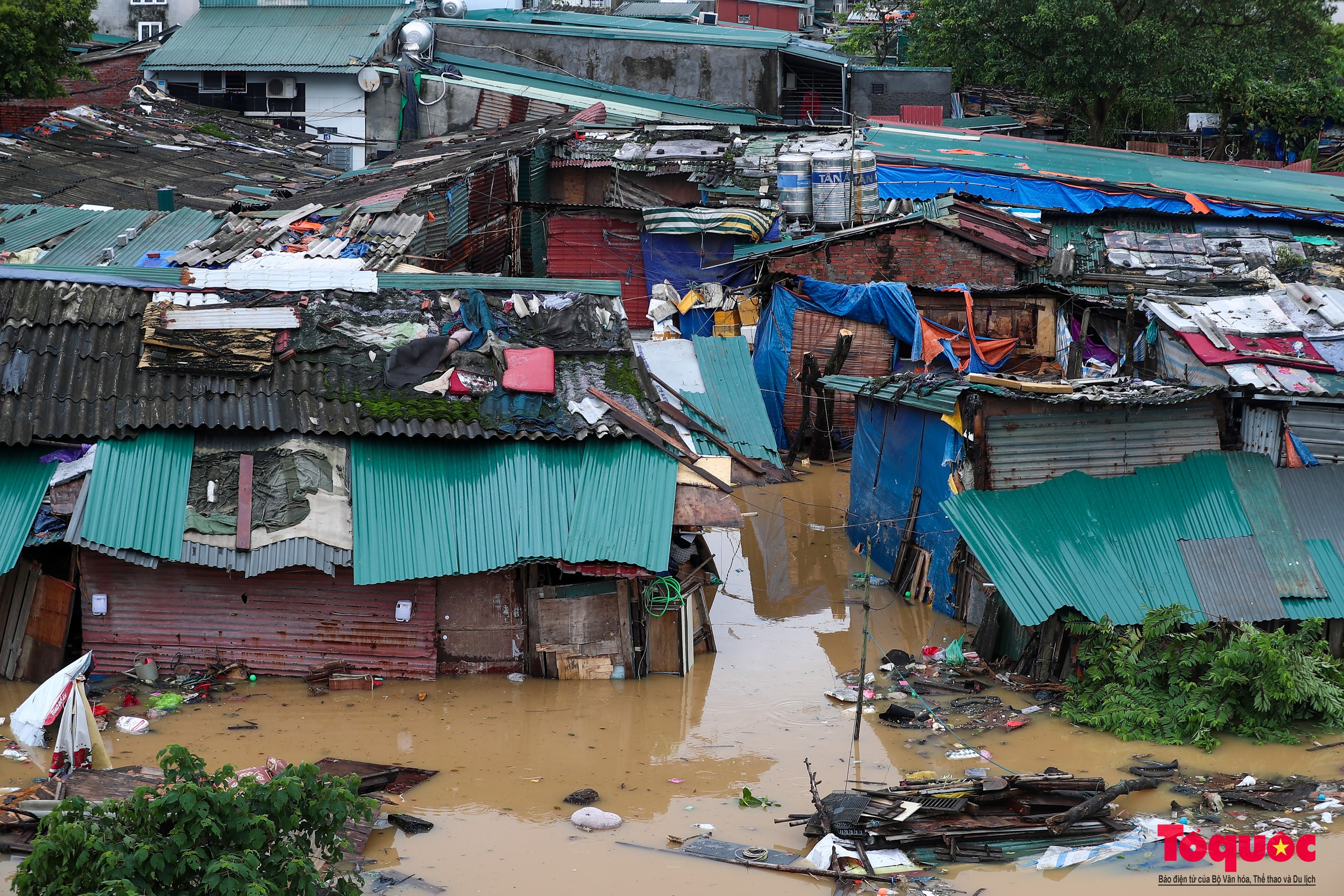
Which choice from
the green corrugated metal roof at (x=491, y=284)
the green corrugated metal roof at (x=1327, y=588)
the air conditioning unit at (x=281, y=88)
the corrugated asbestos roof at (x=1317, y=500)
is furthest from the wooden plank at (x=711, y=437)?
the air conditioning unit at (x=281, y=88)

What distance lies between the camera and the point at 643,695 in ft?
36.1

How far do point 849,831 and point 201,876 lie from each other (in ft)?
14.2

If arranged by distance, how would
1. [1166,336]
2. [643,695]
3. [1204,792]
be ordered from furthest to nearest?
1. [1166,336]
2. [643,695]
3. [1204,792]

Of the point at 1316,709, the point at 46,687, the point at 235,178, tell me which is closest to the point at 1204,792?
the point at 1316,709

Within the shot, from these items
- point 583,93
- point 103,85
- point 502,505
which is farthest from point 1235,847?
point 103,85

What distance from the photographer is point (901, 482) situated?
1402 cm

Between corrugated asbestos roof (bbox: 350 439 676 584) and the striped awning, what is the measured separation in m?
9.54

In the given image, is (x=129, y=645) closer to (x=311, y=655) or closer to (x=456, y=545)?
(x=311, y=655)

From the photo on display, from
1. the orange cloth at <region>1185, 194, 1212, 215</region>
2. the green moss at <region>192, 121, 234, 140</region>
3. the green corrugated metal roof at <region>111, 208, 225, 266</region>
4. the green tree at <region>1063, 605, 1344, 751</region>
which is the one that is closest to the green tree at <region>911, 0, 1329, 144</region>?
the orange cloth at <region>1185, 194, 1212, 215</region>

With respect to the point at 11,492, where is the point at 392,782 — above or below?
below

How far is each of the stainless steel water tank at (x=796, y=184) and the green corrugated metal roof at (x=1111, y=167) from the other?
10.4 ft

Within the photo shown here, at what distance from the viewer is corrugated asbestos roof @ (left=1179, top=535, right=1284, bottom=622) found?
434 inches

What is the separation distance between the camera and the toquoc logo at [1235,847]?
8.34 m

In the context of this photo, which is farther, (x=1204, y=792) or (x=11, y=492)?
(x=11, y=492)
